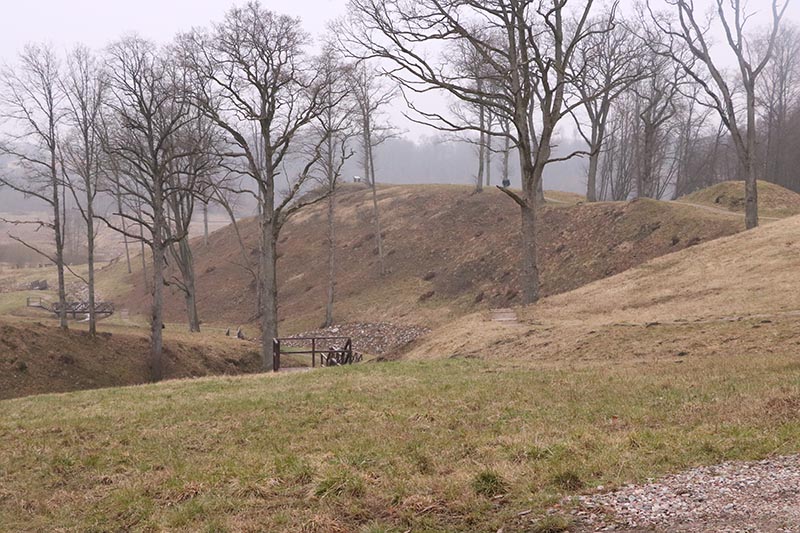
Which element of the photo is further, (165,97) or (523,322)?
(165,97)

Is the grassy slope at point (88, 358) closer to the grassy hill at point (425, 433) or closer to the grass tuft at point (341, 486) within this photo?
the grassy hill at point (425, 433)

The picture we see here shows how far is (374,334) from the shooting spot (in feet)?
109

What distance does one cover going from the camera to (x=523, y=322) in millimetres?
19125

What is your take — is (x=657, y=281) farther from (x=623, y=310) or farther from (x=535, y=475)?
(x=535, y=475)

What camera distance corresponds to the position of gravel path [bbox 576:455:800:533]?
461 centimetres

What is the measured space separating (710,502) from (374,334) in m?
28.6

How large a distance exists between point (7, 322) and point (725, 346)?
21.6 meters

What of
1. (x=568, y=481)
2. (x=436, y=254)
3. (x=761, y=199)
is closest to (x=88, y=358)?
(x=568, y=481)

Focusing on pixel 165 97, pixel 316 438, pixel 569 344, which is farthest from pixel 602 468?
pixel 165 97

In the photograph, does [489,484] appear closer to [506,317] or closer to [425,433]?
[425,433]

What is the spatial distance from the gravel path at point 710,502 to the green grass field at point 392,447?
10.5 inches

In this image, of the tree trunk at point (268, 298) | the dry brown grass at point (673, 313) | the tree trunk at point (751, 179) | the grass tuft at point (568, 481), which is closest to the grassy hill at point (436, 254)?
the tree trunk at point (751, 179)

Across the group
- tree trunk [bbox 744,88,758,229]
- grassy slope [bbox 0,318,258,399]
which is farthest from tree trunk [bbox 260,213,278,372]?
tree trunk [bbox 744,88,758,229]

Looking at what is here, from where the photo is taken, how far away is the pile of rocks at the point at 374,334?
31453 millimetres
